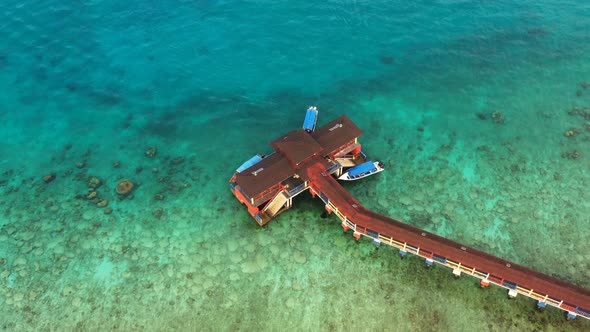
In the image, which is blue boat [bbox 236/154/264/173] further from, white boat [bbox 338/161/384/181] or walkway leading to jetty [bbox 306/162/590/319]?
white boat [bbox 338/161/384/181]

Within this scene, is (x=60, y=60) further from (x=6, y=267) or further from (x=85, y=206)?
(x=6, y=267)

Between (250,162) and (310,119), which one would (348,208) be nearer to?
(250,162)

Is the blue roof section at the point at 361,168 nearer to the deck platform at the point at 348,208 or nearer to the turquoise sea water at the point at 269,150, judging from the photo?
the deck platform at the point at 348,208

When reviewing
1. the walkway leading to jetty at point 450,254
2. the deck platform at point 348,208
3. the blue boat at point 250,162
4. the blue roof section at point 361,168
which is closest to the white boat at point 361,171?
the blue roof section at point 361,168

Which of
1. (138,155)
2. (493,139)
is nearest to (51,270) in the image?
(138,155)

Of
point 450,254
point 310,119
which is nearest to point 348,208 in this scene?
point 450,254

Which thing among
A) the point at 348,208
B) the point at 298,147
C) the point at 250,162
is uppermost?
the point at 298,147

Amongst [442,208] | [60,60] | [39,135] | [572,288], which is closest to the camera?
[572,288]
